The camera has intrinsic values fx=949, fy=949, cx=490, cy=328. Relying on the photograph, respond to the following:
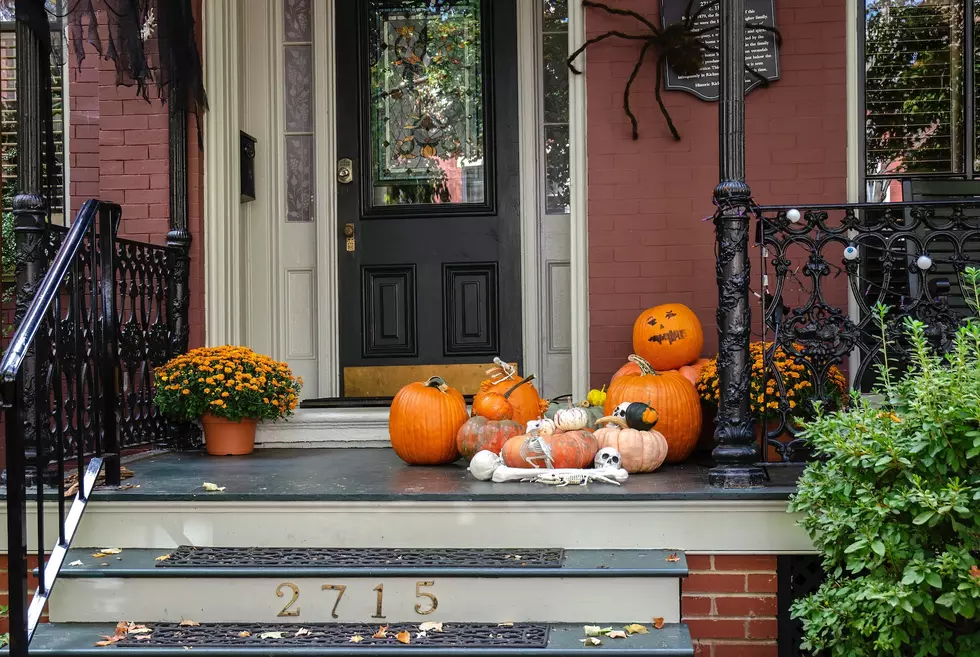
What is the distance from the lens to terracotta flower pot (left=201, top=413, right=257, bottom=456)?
15.0ft

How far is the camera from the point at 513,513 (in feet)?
11.1

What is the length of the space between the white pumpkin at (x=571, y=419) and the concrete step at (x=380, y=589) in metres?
0.75

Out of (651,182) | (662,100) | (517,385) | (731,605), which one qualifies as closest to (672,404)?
(517,385)

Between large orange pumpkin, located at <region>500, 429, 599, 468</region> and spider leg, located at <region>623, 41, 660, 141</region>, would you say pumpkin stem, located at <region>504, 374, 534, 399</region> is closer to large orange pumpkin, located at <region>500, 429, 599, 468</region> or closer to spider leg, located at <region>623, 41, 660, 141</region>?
large orange pumpkin, located at <region>500, 429, 599, 468</region>

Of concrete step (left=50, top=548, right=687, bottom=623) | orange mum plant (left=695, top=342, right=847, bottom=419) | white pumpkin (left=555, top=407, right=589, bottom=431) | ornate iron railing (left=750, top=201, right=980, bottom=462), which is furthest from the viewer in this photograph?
white pumpkin (left=555, top=407, right=589, bottom=431)

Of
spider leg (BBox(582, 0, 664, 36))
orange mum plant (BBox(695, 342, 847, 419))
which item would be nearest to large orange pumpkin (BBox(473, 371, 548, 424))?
orange mum plant (BBox(695, 342, 847, 419))

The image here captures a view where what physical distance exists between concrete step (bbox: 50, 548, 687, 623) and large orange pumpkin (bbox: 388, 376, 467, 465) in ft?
2.88

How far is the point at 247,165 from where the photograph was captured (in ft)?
17.3

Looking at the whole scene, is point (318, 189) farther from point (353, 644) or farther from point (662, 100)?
point (353, 644)

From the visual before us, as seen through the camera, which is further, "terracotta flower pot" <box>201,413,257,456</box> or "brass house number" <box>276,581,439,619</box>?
"terracotta flower pot" <box>201,413,257,456</box>

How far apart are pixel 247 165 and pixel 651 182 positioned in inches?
87.3

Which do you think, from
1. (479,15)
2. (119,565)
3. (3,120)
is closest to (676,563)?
(119,565)

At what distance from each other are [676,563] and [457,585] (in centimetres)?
74

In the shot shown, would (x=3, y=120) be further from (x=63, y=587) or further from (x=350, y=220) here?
(x=63, y=587)
